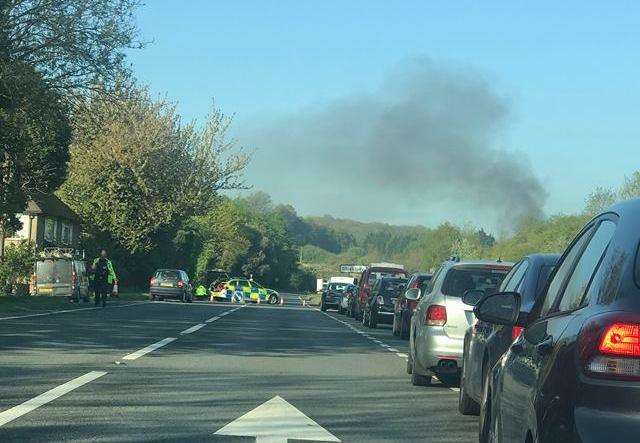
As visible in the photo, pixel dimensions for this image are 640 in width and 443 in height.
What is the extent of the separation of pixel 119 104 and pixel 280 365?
2142cm

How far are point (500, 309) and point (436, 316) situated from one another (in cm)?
780

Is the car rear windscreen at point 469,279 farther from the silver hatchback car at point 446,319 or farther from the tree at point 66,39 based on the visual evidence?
the tree at point 66,39

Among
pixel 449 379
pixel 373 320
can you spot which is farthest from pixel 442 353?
pixel 373 320

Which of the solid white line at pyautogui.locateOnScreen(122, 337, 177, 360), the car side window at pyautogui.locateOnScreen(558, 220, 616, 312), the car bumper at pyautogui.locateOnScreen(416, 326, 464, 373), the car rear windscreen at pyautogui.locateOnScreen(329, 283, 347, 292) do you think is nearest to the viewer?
the car side window at pyautogui.locateOnScreen(558, 220, 616, 312)

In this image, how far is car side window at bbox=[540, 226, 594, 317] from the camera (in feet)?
17.8

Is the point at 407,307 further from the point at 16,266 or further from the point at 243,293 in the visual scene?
the point at 243,293

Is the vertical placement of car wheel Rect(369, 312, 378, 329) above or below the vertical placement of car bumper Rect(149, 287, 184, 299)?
below

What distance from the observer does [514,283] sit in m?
10.4

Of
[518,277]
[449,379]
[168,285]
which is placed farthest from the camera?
[168,285]

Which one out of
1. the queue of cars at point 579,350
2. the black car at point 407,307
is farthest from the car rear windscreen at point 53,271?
the queue of cars at point 579,350

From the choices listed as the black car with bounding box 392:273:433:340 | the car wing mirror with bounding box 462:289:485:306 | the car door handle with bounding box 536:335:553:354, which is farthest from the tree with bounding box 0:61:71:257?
the car door handle with bounding box 536:335:553:354

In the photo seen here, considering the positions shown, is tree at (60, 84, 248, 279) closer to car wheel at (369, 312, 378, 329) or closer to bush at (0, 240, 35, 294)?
bush at (0, 240, 35, 294)

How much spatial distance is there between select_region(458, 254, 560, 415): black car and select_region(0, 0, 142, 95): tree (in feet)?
78.8

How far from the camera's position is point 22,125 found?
112ft
